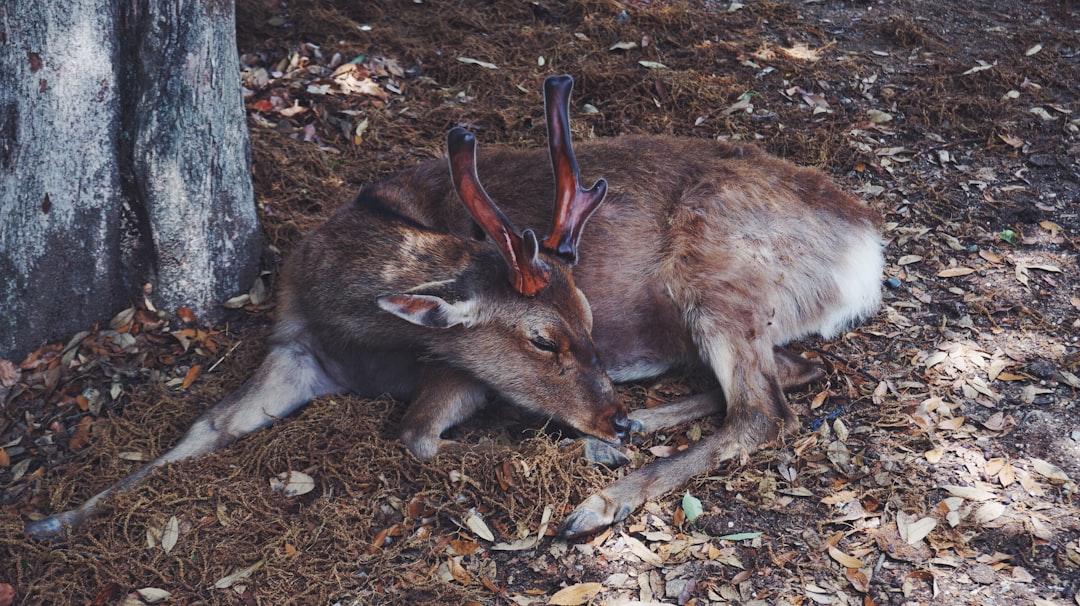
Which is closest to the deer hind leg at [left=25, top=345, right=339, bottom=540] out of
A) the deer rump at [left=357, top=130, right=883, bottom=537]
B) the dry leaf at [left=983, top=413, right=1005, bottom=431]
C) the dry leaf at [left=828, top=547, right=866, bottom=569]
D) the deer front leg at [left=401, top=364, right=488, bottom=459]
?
the deer front leg at [left=401, top=364, right=488, bottom=459]

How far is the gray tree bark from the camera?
4113mm

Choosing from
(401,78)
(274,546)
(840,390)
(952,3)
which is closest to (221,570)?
(274,546)

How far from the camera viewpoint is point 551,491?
13.0 feet

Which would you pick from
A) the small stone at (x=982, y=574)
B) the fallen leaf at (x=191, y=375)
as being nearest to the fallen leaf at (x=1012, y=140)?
the small stone at (x=982, y=574)

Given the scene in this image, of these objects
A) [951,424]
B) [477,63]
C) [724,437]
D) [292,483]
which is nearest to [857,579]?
[724,437]

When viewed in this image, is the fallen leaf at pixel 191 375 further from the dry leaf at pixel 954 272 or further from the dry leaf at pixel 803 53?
the dry leaf at pixel 803 53

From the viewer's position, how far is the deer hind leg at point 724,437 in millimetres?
3848

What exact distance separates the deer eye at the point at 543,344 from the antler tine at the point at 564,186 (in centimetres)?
36

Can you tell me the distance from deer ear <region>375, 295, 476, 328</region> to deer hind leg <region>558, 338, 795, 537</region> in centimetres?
92

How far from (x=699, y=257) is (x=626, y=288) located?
1.21 ft

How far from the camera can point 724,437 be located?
4242 mm

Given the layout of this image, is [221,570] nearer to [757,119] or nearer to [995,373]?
[995,373]

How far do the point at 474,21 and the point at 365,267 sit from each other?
11.4 ft

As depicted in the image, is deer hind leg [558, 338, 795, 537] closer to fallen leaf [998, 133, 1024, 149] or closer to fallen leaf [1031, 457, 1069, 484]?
fallen leaf [1031, 457, 1069, 484]
